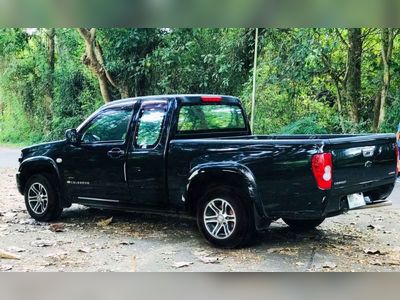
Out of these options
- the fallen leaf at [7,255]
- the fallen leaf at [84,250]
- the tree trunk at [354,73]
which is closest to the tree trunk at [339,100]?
the tree trunk at [354,73]

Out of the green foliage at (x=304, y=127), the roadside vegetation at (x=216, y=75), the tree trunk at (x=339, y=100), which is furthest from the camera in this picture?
the tree trunk at (x=339, y=100)

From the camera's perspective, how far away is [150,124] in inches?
167

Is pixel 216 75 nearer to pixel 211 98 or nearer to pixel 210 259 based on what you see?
pixel 211 98

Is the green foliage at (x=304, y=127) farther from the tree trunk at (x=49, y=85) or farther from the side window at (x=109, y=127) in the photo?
the tree trunk at (x=49, y=85)

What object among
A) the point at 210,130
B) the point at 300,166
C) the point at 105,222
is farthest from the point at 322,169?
the point at 105,222

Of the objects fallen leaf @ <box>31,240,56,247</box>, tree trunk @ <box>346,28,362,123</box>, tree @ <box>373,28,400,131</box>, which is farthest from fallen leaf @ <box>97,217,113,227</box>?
tree @ <box>373,28,400,131</box>

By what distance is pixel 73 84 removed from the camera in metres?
5.48

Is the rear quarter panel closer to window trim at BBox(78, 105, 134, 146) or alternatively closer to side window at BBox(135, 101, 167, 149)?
side window at BBox(135, 101, 167, 149)

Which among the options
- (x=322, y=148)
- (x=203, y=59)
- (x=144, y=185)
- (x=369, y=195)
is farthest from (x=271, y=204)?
(x=203, y=59)

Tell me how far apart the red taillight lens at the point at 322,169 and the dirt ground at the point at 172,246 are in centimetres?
65

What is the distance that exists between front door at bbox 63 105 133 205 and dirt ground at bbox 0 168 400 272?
1.11ft

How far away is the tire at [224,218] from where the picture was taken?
3.71m
